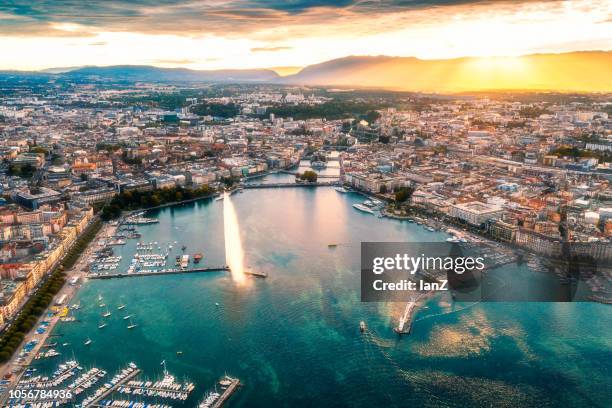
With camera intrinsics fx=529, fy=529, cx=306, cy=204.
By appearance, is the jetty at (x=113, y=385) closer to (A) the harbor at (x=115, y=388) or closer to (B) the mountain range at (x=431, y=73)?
(A) the harbor at (x=115, y=388)

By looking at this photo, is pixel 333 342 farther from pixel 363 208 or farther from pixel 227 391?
pixel 363 208

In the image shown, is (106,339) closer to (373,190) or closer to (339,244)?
(339,244)

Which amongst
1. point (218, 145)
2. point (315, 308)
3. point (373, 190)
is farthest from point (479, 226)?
point (218, 145)

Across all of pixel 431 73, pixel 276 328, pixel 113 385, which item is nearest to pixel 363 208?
pixel 276 328

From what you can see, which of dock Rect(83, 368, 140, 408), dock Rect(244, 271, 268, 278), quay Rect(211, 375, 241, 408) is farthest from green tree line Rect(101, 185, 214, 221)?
quay Rect(211, 375, 241, 408)

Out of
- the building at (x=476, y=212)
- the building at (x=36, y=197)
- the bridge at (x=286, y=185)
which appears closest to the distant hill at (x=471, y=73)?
the bridge at (x=286, y=185)
